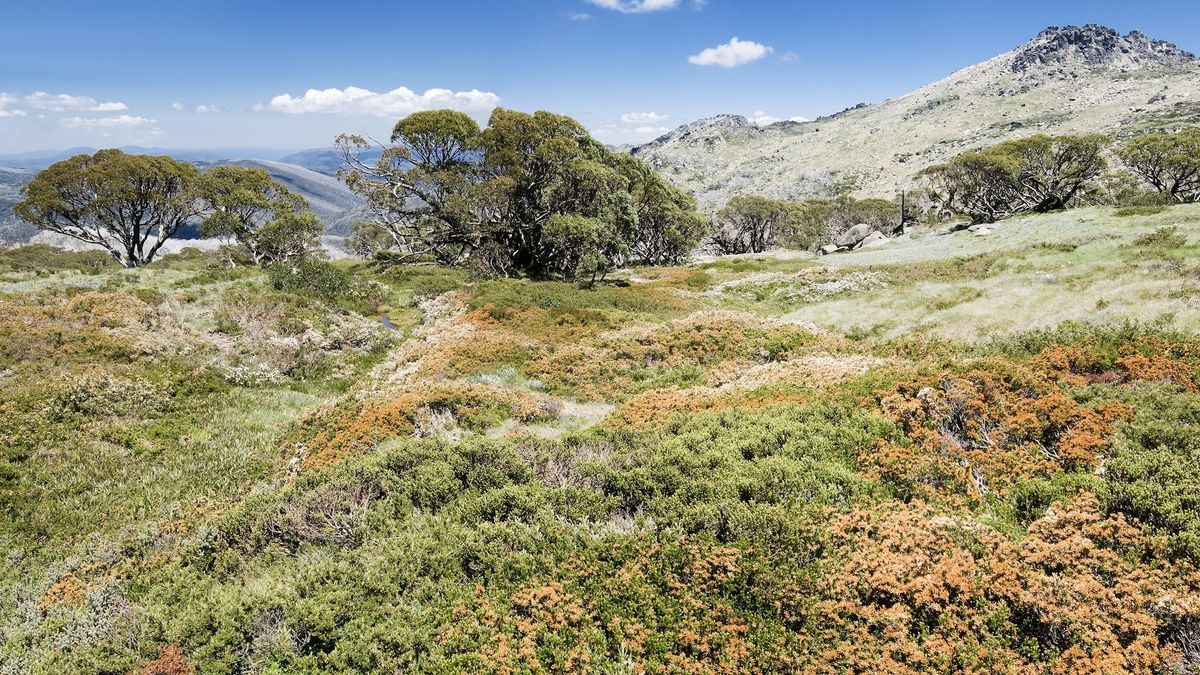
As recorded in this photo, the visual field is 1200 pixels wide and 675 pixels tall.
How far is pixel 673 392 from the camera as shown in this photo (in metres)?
17.1

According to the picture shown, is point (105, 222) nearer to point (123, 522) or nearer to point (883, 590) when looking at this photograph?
point (123, 522)

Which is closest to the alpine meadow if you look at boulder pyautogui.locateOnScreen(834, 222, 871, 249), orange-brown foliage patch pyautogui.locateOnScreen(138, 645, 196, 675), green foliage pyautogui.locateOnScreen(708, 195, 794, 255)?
orange-brown foliage patch pyautogui.locateOnScreen(138, 645, 196, 675)

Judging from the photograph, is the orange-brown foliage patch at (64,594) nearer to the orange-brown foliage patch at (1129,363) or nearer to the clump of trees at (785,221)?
the orange-brown foliage patch at (1129,363)

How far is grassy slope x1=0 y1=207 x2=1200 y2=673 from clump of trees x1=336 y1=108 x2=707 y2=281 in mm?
26035

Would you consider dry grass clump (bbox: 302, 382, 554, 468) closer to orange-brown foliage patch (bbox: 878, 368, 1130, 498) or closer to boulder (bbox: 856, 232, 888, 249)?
orange-brown foliage patch (bbox: 878, 368, 1130, 498)

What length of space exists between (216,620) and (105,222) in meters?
53.9

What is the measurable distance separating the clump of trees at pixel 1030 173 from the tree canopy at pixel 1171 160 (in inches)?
121

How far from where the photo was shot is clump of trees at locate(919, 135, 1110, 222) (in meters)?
62.6

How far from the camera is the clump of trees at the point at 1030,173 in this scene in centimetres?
6262

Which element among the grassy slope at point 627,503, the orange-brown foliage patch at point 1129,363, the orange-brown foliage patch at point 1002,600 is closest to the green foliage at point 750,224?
the grassy slope at point 627,503

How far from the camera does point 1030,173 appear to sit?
6694cm

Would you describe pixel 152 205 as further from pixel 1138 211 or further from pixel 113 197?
pixel 1138 211

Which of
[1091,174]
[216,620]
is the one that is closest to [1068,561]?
[216,620]

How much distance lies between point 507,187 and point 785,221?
58.7 meters
